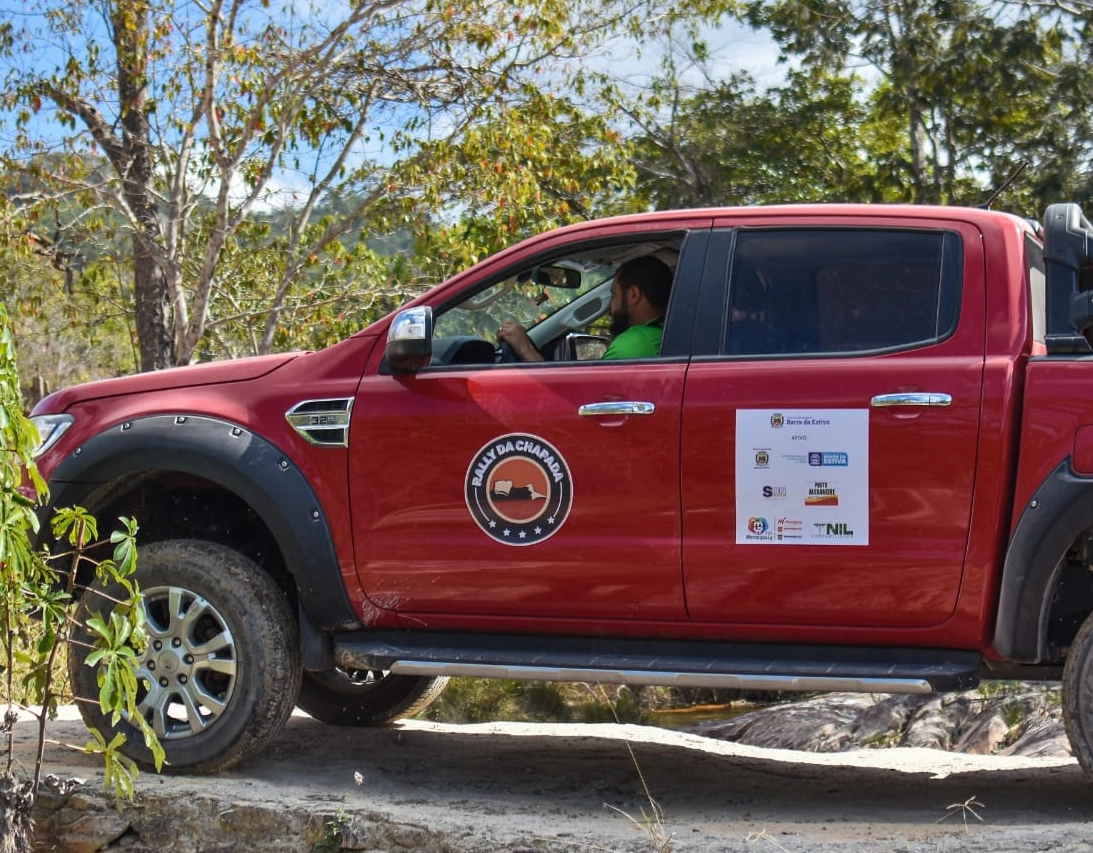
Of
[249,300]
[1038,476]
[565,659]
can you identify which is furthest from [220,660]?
[249,300]

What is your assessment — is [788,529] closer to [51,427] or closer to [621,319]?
[621,319]

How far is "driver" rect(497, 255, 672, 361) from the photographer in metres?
4.66

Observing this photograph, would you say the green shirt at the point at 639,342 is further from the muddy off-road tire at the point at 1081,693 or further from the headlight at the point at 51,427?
the headlight at the point at 51,427

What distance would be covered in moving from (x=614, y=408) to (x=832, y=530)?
0.76 m

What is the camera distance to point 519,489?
4488 millimetres

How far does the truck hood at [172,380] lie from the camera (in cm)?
491

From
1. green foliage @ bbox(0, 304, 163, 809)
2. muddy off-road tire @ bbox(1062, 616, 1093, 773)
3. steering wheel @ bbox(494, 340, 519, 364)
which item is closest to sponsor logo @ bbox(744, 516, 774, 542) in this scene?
muddy off-road tire @ bbox(1062, 616, 1093, 773)

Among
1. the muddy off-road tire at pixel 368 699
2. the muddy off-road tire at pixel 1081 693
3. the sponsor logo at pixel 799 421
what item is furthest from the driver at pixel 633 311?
the muddy off-road tire at pixel 368 699

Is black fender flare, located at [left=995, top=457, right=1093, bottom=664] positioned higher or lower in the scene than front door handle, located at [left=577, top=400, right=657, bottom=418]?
lower

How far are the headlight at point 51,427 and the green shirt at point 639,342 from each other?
1927mm

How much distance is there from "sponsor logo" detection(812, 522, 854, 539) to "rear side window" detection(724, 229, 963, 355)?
0.55 metres

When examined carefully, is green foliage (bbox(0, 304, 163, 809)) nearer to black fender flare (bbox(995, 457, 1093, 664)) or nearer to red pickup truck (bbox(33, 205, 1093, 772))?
red pickup truck (bbox(33, 205, 1093, 772))

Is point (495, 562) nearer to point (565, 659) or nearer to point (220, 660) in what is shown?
point (565, 659)

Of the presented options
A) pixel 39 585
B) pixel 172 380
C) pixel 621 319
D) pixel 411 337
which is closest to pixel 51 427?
pixel 172 380
